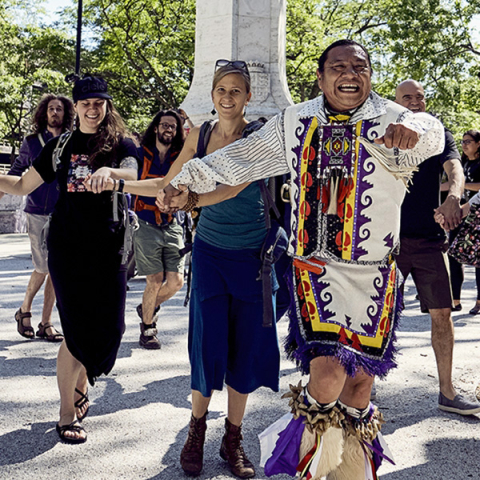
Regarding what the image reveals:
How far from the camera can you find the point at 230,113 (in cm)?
379

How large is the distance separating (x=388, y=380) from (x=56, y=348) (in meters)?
2.93

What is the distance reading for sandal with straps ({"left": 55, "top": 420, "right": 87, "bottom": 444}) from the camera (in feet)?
12.7

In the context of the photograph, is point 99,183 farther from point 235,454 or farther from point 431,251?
point 431,251

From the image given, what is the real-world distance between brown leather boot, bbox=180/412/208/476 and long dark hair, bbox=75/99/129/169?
1.63 meters

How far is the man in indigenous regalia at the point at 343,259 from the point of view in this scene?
2.85 meters

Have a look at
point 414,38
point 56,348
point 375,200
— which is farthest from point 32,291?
point 414,38

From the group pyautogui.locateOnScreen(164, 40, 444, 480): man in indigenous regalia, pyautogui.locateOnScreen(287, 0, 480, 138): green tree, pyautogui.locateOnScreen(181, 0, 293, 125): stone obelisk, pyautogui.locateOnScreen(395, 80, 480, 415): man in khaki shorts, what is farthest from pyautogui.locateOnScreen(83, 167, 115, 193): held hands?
pyautogui.locateOnScreen(287, 0, 480, 138): green tree

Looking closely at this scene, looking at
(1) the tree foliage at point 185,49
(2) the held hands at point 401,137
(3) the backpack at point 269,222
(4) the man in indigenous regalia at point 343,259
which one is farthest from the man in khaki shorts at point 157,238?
(1) the tree foliage at point 185,49

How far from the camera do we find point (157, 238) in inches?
255

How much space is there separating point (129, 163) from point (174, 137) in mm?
2617

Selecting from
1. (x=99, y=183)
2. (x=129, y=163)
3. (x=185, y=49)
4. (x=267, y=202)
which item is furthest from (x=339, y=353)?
(x=185, y=49)

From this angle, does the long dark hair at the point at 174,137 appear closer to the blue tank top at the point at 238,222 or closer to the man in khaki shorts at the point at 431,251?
the man in khaki shorts at the point at 431,251

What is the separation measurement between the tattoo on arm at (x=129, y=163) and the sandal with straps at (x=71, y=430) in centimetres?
155

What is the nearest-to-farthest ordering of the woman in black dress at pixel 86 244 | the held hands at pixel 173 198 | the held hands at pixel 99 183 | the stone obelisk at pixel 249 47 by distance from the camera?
the held hands at pixel 173 198 < the held hands at pixel 99 183 < the woman in black dress at pixel 86 244 < the stone obelisk at pixel 249 47
